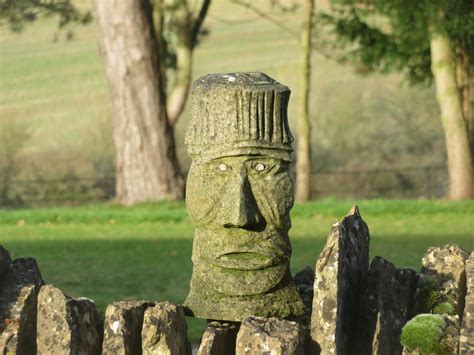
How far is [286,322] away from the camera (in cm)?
668

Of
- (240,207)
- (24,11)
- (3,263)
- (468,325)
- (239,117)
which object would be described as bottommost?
(468,325)

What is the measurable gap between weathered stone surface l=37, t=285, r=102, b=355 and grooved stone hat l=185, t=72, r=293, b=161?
123 cm

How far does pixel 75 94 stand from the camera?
169 feet

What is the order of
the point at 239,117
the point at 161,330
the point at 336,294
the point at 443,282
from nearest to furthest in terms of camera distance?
the point at 336,294
the point at 161,330
the point at 239,117
the point at 443,282

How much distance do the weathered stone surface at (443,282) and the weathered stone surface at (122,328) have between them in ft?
5.81

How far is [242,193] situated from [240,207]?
0.10m

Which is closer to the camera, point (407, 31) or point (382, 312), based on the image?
point (382, 312)

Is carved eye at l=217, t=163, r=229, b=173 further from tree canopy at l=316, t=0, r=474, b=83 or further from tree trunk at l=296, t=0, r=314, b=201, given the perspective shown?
tree trunk at l=296, t=0, r=314, b=201

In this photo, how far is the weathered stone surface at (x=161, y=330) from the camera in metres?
6.83

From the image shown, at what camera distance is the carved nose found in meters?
7.23

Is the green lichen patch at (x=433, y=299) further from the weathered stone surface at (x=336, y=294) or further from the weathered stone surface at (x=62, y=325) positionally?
the weathered stone surface at (x=62, y=325)

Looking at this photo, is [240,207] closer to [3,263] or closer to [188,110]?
[3,263]

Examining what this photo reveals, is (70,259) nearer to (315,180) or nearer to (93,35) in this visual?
(315,180)

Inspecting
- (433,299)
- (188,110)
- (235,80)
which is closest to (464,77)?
(433,299)
